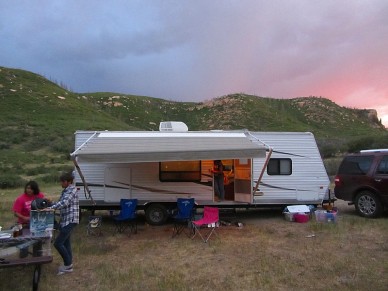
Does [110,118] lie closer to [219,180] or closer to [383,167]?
[219,180]

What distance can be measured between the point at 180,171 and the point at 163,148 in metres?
2.03

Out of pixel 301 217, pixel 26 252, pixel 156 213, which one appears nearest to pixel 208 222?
pixel 156 213

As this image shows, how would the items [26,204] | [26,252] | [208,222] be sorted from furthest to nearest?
[208,222] < [26,204] < [26,252]

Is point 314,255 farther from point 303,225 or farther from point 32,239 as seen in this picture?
point 32,239

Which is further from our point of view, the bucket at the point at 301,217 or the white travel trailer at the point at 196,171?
the bucket at the point at 301,217

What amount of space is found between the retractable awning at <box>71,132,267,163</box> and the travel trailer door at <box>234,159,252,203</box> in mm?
1418

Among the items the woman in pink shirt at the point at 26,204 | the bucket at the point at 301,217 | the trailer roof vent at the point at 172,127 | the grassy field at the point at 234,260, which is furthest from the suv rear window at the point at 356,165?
the woman in pink shirt at the point at 26,204

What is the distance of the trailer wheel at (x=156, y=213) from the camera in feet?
36.9

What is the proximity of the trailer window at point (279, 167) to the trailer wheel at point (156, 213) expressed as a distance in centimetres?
305

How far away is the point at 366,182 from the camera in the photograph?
11250mm

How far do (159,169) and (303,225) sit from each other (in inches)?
153

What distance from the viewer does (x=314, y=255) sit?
779cm

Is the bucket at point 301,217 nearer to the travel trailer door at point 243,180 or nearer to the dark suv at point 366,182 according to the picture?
the travel trailer door at point 243,180

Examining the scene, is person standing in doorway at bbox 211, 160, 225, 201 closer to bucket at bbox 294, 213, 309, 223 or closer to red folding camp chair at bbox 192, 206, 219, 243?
red folding camp chair at bbox 192, 206, 219, 243
